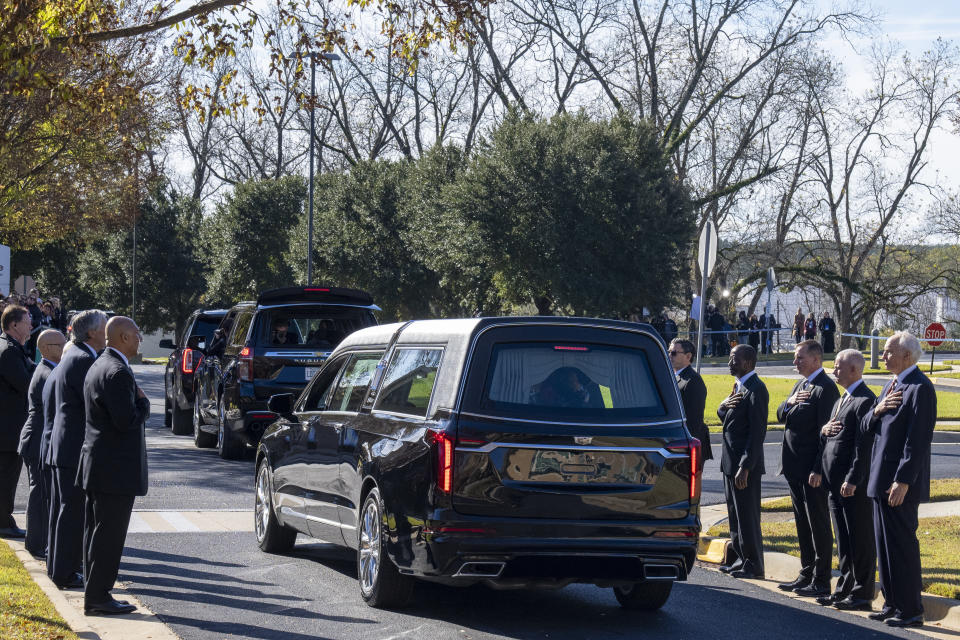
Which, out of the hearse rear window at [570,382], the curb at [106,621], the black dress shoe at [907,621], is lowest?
the black dress shoe at [907,621]

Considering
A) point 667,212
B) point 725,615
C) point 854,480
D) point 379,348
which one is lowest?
point 725,615

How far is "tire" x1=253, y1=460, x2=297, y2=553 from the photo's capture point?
30.7ft

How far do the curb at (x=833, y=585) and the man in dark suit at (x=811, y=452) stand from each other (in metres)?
0.26

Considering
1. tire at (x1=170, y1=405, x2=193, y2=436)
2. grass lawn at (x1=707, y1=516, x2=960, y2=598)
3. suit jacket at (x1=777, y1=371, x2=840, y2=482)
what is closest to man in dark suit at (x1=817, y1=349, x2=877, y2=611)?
suit jacket at (x1=777, y1=371, x2=840, y2=482)

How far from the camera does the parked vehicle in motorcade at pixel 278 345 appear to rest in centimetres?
1483

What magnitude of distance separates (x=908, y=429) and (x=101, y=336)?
501cm

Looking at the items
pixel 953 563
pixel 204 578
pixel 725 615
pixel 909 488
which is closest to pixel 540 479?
pixel 725 615

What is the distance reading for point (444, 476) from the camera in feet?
21.8

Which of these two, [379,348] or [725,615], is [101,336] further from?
[725,615]

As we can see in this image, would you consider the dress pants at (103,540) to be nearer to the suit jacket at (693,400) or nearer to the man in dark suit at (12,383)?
the man in dark suit at (12,383)

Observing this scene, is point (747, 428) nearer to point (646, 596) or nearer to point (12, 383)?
point (646, 596)

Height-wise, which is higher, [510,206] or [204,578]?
[510,206]

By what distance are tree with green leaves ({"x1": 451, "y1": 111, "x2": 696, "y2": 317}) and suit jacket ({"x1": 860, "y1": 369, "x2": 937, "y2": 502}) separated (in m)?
32.5

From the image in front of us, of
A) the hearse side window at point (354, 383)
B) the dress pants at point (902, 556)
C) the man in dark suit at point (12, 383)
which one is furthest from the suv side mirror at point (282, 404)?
the dress pants at point (902, 556)
